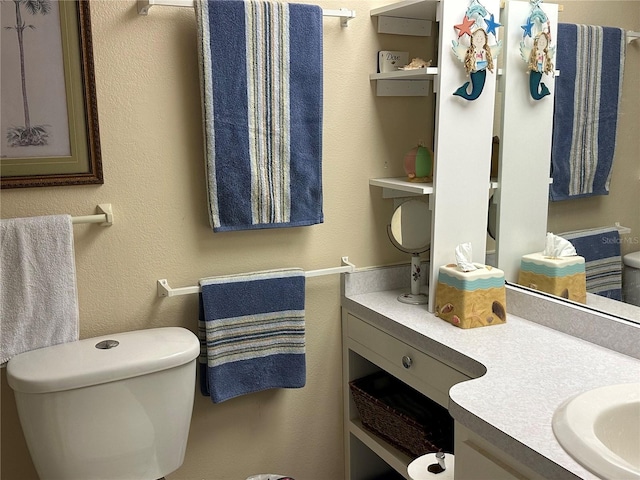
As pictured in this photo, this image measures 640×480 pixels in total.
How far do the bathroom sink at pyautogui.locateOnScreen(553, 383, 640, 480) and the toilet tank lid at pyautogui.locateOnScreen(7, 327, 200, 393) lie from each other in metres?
0.91

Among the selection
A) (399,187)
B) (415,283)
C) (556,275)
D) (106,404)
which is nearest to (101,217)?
(106,404)

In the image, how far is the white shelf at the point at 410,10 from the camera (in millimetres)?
1779

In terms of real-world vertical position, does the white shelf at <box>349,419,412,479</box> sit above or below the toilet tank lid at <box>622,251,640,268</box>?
below

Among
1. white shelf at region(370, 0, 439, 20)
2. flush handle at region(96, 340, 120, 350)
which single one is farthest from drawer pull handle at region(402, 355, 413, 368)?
white shelf at region(370, 0, 439, 20)

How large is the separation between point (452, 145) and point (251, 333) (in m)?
0.80

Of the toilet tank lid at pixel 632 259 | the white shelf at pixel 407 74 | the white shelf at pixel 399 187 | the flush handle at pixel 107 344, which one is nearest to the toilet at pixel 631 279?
the toilet tank lid at pixel 632 259

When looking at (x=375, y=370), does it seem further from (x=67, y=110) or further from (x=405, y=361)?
(x=67, y=110)

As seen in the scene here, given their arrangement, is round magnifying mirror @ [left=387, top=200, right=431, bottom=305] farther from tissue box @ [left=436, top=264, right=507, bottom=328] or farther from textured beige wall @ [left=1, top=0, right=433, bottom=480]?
tissue box @ [left=436, top=264, right=507, bottom=328]

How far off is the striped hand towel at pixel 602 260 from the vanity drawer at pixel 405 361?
1.38 feet

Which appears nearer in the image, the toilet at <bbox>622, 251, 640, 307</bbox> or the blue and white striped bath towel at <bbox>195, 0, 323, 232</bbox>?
the toilet at <bbox>622, 251, 640, 307</bbox>

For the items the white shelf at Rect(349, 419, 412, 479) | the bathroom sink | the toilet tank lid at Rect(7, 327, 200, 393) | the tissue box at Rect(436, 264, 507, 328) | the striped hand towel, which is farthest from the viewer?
the white shelf at Rect(349, 419, 412, 479)

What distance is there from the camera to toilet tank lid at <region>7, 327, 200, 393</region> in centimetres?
143

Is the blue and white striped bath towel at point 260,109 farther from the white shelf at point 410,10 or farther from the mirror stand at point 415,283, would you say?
the mirror stand at point 415,283

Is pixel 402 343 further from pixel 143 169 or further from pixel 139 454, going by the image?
pixel 143 169
